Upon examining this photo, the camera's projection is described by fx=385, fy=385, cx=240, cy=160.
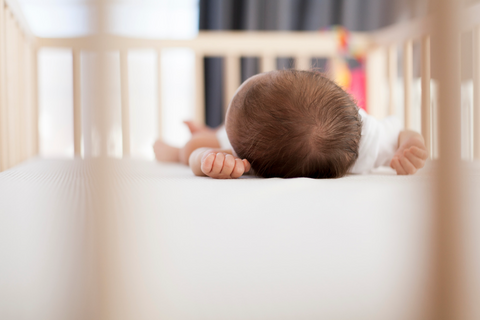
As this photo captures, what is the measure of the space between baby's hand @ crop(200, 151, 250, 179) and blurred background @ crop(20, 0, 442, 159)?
3.73 ft

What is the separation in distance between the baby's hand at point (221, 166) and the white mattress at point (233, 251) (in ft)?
0.45

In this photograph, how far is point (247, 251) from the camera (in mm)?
396

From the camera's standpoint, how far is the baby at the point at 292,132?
575mm

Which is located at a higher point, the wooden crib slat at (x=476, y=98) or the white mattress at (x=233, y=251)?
the wooden crib slat at (x=476, y=98)

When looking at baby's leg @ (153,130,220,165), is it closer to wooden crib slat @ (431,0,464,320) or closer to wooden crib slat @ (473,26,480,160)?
wooden crib slat @ (473,26,480,160)

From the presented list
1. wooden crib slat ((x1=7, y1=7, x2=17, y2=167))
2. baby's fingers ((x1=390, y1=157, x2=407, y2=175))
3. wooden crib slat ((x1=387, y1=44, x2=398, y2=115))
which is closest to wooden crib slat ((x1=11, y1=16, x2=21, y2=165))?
wooden crib slat ((x1=7, y1=7, x2=17, y2=167))

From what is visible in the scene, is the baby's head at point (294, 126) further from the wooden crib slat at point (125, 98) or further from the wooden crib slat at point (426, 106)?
the wooden crib slat at point (125, 98)

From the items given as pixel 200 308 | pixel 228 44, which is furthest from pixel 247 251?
pixel 228 44

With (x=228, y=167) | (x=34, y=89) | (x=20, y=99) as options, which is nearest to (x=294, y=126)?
(x=228, y=167)

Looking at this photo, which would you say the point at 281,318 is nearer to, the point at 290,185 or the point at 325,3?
the point at 290,185

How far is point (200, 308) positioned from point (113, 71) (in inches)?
9.6

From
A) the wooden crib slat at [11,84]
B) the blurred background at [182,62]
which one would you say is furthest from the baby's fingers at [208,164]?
the blurred background at [182,62]

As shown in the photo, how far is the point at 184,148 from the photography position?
3.12ft

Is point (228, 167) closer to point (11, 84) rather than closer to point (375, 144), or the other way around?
point (375, 144)
